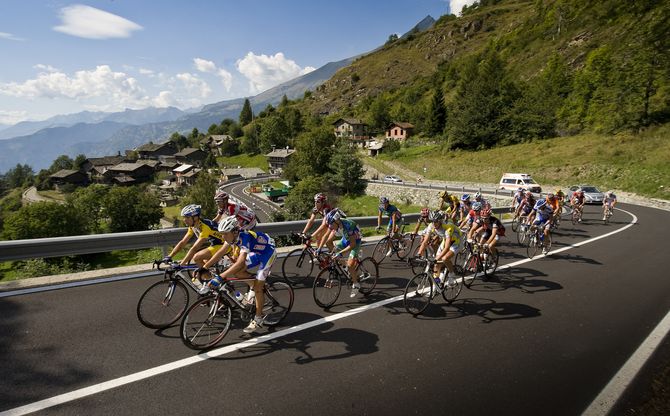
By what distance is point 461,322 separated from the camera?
20.7 ft

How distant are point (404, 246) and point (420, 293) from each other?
157 inches

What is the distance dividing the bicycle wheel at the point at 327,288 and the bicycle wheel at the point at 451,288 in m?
2.25

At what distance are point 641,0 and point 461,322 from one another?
5.39m

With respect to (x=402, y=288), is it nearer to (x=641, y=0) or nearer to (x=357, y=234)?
(x=357, y=234)

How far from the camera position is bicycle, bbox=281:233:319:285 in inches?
316

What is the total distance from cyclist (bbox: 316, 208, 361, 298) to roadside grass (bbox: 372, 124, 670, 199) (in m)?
34.1

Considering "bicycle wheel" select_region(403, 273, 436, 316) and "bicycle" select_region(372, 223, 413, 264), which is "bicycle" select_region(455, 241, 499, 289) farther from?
"bicycle wheel" select_region(403, 273, 436, 316)

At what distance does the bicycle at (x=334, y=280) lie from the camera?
6.64m

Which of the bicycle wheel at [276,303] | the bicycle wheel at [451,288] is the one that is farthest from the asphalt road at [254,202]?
the bicycle wheel at [276,303]

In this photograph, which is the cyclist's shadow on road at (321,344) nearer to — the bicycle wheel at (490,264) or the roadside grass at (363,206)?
the bicycle wheel at (490,264)

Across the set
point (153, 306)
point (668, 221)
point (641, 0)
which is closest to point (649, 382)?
point (641, 0)

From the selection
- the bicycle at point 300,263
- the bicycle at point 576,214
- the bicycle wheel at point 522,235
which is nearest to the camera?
the bicycle at point 300,263

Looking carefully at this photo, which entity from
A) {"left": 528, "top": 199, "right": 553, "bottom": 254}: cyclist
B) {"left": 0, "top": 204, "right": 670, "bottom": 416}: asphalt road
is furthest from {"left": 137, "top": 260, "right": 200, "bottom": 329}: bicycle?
{"left": 528, "top": 199, "right": 553, "bottom": 254}: cyclist

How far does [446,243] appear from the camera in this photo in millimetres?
6902
